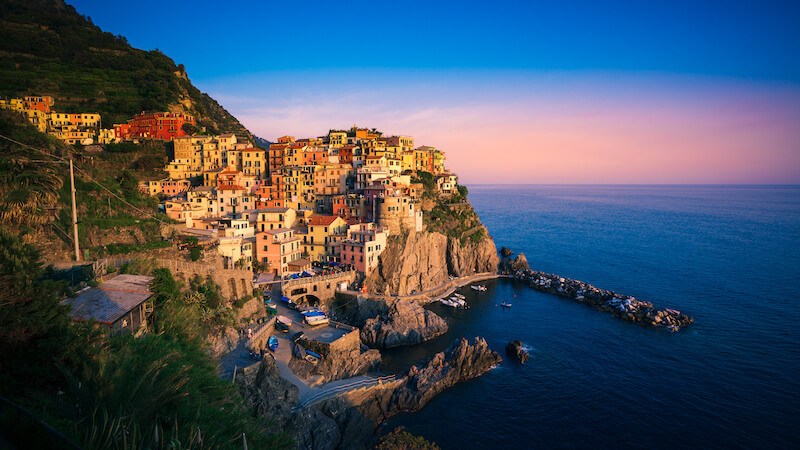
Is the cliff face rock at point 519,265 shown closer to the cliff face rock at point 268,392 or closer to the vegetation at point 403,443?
the vegetation at point 403,443

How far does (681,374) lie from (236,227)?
41.6 metres

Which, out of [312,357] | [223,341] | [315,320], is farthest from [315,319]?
[223,341]

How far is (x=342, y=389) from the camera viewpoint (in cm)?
2547

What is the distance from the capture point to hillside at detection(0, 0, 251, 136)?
5956cm

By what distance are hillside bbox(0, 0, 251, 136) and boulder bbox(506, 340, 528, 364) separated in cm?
6244

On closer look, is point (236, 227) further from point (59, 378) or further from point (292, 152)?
point (59, 378)

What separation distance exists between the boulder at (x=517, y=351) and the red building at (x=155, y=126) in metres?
54.7

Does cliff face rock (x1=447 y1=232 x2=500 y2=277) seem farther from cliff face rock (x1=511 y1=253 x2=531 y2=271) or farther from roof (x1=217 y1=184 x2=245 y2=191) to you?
roof (x1=217 y1=184 x2=245 y2=191)

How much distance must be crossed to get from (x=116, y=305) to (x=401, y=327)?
81.3 feet

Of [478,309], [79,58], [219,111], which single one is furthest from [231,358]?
[219,111]

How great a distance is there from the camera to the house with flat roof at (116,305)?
13837 mm

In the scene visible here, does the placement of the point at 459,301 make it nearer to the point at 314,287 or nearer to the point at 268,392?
the point at 314,287

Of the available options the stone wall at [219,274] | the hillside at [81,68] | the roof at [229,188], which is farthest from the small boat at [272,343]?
the hillside at [81,68]

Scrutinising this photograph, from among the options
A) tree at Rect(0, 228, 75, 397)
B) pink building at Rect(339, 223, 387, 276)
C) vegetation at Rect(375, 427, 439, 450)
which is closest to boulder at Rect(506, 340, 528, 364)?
vegetation at Rect(375, 427, 439, 450)
